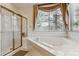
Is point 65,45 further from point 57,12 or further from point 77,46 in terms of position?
point 57,12

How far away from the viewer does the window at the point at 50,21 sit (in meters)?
1.38

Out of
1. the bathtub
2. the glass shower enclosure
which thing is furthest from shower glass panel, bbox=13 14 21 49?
the bathtub

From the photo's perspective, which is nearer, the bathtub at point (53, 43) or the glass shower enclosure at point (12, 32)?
the bathtub at point (53, 43)

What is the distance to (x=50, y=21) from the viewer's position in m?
1.42

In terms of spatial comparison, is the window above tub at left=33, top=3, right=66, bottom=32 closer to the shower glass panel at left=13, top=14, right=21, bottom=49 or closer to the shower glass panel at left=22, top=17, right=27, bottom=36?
the shower glass panel at left=22, top=17, right=27, bottom=36

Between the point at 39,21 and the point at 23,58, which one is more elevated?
the point at 39,21

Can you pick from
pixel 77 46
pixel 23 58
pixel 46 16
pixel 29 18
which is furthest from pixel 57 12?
pixel 23 58

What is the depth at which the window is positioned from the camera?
4.53 ft

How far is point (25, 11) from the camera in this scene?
1.42 m

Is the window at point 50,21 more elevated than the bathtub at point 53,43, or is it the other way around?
the window at point 50,21

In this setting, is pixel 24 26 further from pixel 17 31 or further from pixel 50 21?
pixel 50 21

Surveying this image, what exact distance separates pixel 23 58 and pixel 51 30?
0.56m

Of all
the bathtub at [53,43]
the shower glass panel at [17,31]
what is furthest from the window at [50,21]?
the shower glass panel at [17,31]

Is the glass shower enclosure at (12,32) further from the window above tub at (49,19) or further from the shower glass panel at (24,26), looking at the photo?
the window above tub at (49,19)
